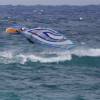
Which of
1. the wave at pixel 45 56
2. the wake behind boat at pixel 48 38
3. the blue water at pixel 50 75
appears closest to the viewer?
the blue water at pixel 50 75

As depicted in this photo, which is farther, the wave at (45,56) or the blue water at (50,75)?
the wave at (45,56)

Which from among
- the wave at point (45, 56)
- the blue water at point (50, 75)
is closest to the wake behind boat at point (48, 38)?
the blue water at point (50, 75)

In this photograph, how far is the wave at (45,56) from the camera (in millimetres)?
41188

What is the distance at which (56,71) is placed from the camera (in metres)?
36.2

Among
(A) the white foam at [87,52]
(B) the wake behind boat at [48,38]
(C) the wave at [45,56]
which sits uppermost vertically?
(B) the wake behind boat at [48,38]

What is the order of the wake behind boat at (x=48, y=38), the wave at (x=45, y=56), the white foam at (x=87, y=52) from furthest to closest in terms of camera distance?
the wake behind boat at (x=48, y=38), the white foam at (x=87, y=52), the wave at (x=45, y=56)

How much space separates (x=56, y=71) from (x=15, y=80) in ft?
17.5

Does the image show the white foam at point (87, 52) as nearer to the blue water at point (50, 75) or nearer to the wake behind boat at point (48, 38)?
the blue water at point (50, 75)

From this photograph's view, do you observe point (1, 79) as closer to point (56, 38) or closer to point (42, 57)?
point (42, 57)

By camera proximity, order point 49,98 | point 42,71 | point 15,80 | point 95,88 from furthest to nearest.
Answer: point 42,71 → point 15,80 → point 95,88 → point 49,98

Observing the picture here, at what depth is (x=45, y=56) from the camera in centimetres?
4431

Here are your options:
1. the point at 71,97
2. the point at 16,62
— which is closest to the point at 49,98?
the point at 71,97

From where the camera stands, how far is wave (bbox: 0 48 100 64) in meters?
41.2

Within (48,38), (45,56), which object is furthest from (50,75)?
(48,38)
